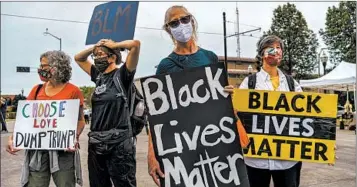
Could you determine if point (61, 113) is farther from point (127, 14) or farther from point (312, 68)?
point (312, 68)

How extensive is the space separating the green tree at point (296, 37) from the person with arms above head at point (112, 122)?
35.0m

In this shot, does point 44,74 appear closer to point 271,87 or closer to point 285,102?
point 271,87

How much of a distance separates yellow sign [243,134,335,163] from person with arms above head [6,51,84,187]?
1496mm

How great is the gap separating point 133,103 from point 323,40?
38.7 metres

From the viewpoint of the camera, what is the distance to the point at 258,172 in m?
3.24

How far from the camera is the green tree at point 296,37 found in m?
37.5

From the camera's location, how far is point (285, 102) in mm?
3273

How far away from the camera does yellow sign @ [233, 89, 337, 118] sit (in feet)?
10.7

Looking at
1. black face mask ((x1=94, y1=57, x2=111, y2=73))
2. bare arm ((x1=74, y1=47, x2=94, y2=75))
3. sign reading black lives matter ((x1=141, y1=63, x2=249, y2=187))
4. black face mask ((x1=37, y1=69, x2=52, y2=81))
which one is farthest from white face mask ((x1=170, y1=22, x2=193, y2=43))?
black face mask ((x1=37, y1=69, x2=52, y2=81))

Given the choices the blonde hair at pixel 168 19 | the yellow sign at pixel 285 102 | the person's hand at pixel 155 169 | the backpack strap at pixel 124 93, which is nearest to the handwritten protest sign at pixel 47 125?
the backpack strap at pixel 124 93

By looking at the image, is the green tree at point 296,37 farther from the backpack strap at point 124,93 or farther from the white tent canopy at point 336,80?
the backpack strap at point 124,93

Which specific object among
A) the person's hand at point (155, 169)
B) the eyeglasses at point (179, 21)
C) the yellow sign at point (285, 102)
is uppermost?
the eyeglasses at point (179, 21)

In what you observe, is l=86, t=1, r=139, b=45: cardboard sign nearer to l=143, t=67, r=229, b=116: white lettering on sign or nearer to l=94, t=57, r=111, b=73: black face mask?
l=94, t=57, r=111, b=73: black face mask

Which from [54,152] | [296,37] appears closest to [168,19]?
[54,152]
